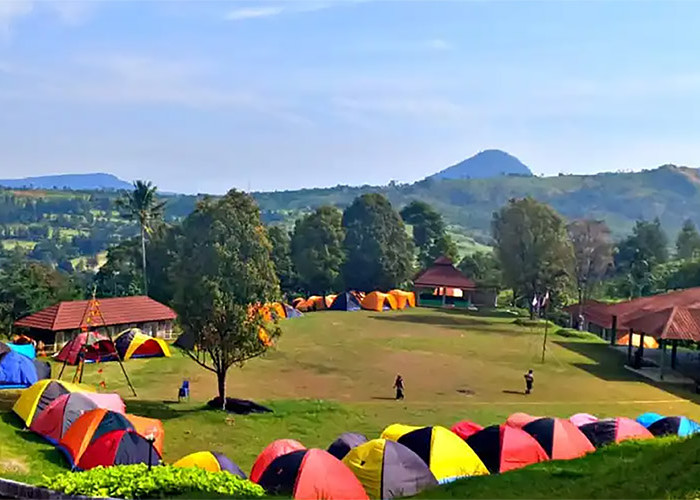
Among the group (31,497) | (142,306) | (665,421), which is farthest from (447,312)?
(31,497)

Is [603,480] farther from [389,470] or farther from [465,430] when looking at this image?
[465,430]

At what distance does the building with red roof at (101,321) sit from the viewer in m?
34.1

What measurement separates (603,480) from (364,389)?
17.6 m

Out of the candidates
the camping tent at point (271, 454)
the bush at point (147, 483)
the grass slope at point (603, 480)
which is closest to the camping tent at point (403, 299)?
the camping tent at point (271, 454)

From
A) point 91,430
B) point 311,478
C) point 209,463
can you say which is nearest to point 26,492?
point 311,478

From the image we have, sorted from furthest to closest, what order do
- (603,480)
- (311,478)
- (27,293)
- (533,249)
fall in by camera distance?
1. (533,249)
2. (27,293)
3. (311,478)
4. (603,480)

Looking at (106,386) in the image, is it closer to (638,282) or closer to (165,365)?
(165,365)

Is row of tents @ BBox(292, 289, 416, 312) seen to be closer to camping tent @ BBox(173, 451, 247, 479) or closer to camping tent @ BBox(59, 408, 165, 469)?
camping tent @ BBox(59, 408, 165, 469)

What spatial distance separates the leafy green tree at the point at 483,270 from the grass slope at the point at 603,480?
176ft

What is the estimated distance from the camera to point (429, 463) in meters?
13.7

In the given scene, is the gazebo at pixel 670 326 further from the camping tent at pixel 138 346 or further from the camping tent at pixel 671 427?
the camping tent at pixel 138 346

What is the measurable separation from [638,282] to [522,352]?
34579mm

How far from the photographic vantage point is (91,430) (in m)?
15.4

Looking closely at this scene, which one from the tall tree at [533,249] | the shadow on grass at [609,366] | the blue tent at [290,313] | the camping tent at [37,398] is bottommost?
the blue tent at [290,313]
